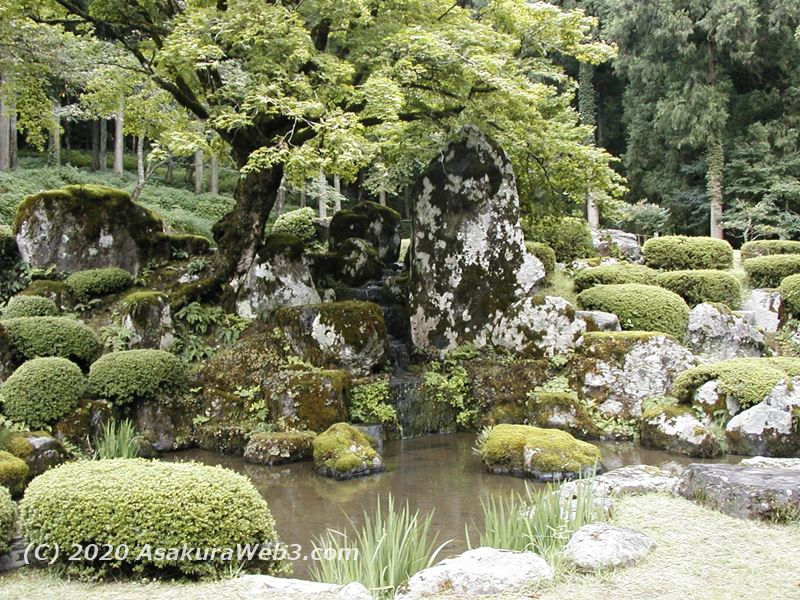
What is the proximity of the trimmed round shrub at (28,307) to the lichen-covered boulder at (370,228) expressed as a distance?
6.85m

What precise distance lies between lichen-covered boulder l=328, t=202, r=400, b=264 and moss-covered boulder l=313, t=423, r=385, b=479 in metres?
8.00

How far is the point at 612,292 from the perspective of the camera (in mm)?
13414

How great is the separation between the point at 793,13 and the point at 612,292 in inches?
740

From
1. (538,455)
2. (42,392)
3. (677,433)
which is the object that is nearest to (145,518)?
(538,455)

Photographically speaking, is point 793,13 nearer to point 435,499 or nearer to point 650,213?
point 650,213

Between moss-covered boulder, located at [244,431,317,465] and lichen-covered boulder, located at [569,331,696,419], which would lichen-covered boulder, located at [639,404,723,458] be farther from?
moss-covered boulder, located at [244,431,317,465]

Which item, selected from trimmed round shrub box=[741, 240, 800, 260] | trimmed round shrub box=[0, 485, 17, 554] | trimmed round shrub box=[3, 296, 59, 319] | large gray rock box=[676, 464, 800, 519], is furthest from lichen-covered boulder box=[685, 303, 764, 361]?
trimmed round shrub box=[3, 296, 59, 319]

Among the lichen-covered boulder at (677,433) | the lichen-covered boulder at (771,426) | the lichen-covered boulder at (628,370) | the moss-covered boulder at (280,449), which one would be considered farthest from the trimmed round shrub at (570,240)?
the moss-covered boulder at (280,449)

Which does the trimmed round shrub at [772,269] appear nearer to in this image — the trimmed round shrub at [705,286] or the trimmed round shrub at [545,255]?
the trimmed round shrub at [705,286]

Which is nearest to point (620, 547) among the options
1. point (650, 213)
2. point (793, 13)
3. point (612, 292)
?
point (612, 292)

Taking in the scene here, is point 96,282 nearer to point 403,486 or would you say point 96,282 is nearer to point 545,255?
point 403,486

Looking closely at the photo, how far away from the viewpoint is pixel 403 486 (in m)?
8.38

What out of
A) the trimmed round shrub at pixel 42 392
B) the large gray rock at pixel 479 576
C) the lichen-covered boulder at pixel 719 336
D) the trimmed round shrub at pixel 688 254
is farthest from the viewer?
the trimmed round shrub at pixel 688 254

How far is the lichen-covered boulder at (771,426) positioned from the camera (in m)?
9.48
